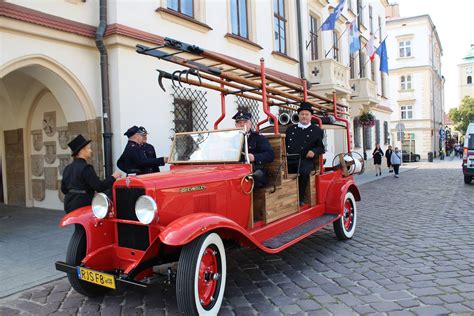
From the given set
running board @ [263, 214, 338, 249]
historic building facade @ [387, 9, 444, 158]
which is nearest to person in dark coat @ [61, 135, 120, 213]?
running board @ [263, 214, 338, 249]

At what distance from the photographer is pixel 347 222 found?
6.41 meters

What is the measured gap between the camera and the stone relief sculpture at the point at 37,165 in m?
9.08

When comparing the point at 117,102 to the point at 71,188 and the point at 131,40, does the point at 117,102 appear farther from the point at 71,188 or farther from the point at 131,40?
the point at 71,188

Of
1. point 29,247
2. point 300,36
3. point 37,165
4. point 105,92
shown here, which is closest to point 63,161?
point 37,165

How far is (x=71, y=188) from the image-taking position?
187 inches

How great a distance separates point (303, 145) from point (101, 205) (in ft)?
10.0

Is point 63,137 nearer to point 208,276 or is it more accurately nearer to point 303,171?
point 303,171

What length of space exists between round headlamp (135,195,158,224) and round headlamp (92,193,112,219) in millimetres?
422

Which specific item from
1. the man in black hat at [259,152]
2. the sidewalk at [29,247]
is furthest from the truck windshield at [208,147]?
the sidewalk at [29,247]

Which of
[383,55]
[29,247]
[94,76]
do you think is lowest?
[29,247]

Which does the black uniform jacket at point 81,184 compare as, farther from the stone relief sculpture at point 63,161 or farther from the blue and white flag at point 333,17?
the blue and white flag at point 333,17

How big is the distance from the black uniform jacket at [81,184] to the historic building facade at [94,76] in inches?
102

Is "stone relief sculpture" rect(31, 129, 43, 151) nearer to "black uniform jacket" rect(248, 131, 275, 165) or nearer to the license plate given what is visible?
"black uniform jacket" rect(248, 131, 275, 165)

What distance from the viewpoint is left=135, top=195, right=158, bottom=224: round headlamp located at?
3.41 meters
